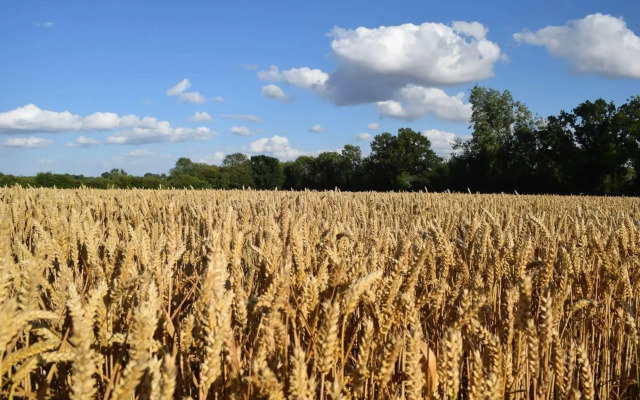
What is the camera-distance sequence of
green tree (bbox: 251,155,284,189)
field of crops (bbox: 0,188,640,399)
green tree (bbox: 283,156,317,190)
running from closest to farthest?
field of crops (bbox: 0,188,640,399) → green tree (bbox: 283,156,317,190) → green tree (bbox: 251,155,284,189)

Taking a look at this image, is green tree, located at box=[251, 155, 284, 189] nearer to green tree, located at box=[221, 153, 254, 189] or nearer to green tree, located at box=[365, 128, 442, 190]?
green tree, located at box=[221, 153, 254, 189]

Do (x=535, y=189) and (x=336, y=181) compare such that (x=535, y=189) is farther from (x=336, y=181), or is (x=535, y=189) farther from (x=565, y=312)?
(x=565, y=312)

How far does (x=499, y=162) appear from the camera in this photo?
41938mm

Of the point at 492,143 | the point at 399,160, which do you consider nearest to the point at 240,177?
the point at 399,160

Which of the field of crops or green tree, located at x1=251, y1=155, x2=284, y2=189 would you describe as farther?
green tree, located at x1=251, y1=155, x2=284, y2=189

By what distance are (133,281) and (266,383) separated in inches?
28.2

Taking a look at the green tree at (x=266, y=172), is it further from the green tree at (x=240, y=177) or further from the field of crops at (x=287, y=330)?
the field of crops at (x=287, y=330)

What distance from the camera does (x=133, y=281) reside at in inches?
62.3

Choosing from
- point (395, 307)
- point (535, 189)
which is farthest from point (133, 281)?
point (535, 189)

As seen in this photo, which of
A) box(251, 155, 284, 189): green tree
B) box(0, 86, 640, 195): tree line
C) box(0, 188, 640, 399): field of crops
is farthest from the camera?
box(251, 155, 284, 189): green tree

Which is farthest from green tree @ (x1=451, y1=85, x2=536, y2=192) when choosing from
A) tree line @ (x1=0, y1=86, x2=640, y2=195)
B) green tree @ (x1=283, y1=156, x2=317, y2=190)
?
green tree @ (x1=283, y1=156, x2=317, y2=190)

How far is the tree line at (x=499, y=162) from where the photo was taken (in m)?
35.5

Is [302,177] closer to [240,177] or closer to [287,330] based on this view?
[240,177]

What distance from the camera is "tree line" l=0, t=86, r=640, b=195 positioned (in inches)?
1396
